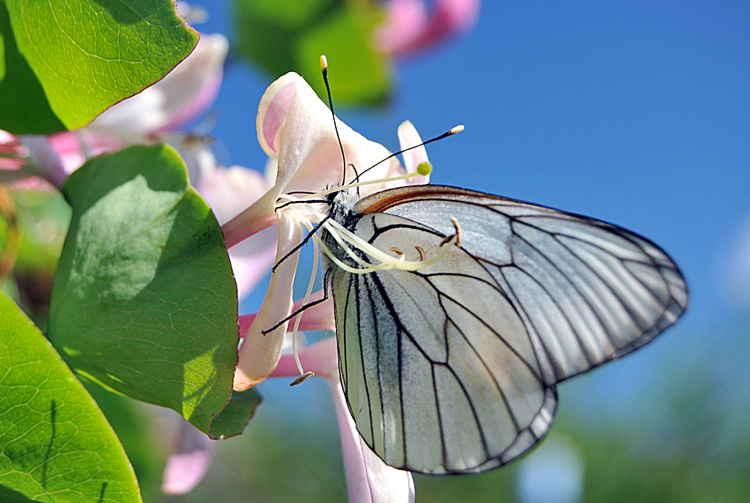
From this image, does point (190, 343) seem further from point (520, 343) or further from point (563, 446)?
point (563, 446)

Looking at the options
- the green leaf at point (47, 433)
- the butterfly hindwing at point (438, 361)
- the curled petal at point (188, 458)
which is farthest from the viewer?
the curled petal at point (188, 458)

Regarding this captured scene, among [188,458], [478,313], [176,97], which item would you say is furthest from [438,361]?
[176,97]

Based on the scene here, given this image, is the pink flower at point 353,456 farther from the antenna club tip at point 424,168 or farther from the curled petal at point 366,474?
the antenna club tip at point 424,168

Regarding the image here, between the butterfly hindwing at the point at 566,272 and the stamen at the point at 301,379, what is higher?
the butterfly hindwing at the point at 566,272

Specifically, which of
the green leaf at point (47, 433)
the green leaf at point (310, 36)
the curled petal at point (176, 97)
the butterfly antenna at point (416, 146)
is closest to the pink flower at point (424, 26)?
the green leaf at point (310, 36)

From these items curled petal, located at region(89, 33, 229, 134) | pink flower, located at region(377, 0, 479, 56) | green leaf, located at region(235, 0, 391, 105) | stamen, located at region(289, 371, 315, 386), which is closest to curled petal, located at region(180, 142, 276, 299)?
curled petal, located at region(89, 33, 229, 134)

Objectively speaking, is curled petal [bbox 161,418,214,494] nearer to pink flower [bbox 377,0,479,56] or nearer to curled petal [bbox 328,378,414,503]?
curled petal [bbox 328,378,414,503]
